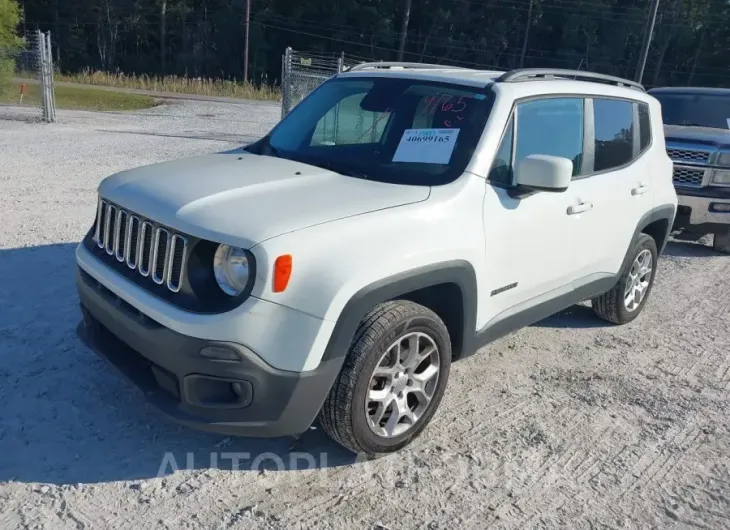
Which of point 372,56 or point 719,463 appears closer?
point 719,463

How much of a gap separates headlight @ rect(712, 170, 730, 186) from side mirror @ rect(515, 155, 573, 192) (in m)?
5.29

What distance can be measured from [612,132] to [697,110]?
18.5 ft

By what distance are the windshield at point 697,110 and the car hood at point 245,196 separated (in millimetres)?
7465

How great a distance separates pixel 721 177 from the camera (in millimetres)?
7926

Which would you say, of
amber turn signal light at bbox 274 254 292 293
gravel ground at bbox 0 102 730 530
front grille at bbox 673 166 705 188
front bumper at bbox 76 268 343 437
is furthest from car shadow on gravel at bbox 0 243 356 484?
front grille at bbox 673 166 705 188

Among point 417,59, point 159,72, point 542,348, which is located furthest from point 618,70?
point 542,348

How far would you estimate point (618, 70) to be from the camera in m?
57.2

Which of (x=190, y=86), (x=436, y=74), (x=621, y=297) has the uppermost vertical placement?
(x=436, y=74)

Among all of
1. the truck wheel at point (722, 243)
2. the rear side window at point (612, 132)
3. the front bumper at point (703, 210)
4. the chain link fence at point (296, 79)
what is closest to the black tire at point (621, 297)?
the rear side window at point (612, 132)

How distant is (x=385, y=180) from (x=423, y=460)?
1515mm

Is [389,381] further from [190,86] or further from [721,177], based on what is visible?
[190,86]

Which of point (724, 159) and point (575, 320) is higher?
point (724, 159)

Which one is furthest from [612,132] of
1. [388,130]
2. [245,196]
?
[245,196]

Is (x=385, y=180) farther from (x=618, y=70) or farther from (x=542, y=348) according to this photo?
(x=618, y=70)
